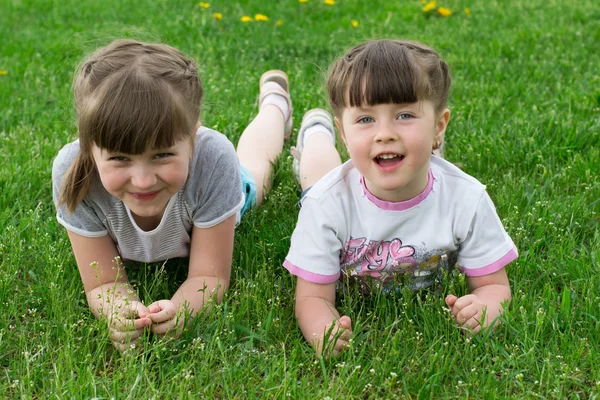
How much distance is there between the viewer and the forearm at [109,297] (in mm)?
2807

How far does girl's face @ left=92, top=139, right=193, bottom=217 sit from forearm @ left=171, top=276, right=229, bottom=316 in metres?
0.40

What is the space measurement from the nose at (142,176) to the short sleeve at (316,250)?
654mm

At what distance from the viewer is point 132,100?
103 inches

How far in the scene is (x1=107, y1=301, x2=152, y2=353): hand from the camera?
8.91 ft

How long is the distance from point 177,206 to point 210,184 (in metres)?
0.16

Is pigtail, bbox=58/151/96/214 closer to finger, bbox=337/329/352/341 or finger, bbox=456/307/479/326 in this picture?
finger, bbox=337/329/352/341

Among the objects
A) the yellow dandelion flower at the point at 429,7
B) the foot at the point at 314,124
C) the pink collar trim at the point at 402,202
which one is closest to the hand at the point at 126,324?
the pink collar trim at the point at 402,202

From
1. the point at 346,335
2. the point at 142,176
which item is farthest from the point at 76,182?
the point at 346,335

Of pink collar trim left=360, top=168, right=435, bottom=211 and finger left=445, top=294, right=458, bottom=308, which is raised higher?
pink collar trim left=360, top=168, right=435, bottom=211

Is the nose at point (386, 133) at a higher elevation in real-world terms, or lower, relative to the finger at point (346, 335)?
higher

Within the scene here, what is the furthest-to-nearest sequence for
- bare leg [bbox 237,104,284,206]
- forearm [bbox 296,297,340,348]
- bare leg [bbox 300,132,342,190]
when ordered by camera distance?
bare leg [bbox 237,104,284,206]
bare leg [bbox 300,132,342,190]
forearm [bbox 296,297,340,348]

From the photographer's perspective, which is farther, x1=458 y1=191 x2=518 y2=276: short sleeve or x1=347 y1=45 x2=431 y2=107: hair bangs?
x1=458 y1=191 x2=518 y2=276: short sleeve

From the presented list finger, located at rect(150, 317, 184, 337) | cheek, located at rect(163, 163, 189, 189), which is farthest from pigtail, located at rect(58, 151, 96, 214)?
finger, located at rect(150, 317, 184, 337)

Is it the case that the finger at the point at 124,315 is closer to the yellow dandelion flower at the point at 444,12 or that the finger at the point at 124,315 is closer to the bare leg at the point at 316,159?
the bare leg at the point at 316,159
